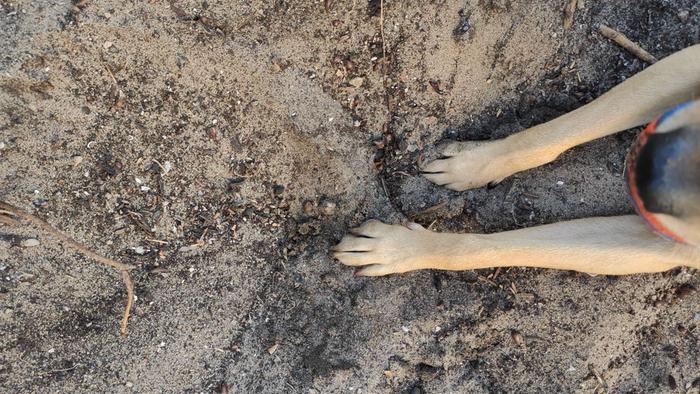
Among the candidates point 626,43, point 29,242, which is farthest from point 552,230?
point 29,242

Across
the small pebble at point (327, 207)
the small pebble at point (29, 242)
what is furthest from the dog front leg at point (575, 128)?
the small pebble at point (29, 242)

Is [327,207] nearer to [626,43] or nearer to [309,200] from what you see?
[309,200]

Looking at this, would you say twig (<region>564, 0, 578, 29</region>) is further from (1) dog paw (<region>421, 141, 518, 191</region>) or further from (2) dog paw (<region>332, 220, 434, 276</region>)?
(2) dog paw (<region>332, 220, 434, 276</region>)

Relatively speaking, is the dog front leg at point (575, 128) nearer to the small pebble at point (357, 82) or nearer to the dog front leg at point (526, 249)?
the dog front leg at point (526, 249)

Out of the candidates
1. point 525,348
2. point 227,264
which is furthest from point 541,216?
point 227,264

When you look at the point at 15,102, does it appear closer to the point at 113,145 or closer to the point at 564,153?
the point at 113,145

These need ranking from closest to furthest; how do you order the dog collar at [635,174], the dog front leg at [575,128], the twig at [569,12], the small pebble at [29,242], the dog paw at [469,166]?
the dog collar at [635,174] < the dog front leg at [575,128] < the small pebble at [29,242] < the dog paw at [469,166] < the twig at [569,12]

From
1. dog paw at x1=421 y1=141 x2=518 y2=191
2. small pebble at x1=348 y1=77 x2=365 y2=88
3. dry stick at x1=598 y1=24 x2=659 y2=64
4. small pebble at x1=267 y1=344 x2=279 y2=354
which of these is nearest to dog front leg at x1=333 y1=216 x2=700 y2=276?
dog paw at x1=421 y1=141 x2=518 y2=191
